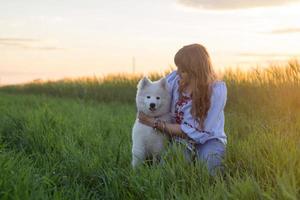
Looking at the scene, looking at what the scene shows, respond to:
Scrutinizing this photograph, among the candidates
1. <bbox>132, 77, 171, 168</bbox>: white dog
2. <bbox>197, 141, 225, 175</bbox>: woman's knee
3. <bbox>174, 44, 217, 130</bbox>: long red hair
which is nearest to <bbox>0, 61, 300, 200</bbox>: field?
<bbox>197, 141, 225, 175</bbox>: woman's knee

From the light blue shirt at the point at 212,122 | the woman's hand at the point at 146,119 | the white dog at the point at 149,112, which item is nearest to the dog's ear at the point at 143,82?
the white dog at the point at 149,112

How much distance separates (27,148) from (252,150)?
11.3ft

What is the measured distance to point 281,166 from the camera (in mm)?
4535

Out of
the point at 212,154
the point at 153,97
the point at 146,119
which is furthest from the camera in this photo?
the point at 146,119

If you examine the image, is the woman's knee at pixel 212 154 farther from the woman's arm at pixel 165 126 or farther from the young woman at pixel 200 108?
the woman's arm at pixel 165 126

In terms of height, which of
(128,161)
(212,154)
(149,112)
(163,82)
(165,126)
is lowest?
(128,161)

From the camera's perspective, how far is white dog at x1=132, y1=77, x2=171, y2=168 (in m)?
5.55

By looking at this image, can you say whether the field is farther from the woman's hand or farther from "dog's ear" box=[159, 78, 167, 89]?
"dog's ear" box=[159, 78, 167, 89]

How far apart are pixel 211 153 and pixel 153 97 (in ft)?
2.76

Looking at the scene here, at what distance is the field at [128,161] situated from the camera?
4320 mm

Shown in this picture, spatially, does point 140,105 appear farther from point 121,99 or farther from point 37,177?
point 121,99

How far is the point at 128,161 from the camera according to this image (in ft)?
19.4

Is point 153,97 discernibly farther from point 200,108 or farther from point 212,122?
point 212,122

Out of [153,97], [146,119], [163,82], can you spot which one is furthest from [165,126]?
[163,82]
